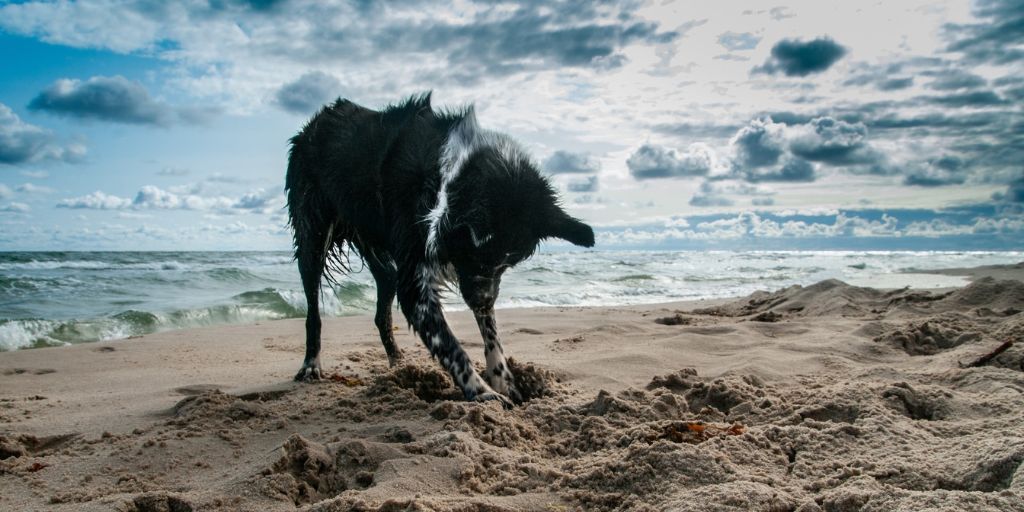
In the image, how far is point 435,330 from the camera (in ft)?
13.2

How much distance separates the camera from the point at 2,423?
3.82m

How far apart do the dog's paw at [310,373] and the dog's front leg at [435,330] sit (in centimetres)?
125

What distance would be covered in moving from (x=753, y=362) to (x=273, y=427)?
11.3 feet

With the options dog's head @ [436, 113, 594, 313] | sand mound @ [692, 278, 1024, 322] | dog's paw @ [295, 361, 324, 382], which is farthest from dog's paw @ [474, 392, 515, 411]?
sand mound @ [692, 278, 1024, 322]

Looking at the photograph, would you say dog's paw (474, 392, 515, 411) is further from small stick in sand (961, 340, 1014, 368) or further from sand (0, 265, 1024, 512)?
small stick in sand (961, 340, 1014, 368)

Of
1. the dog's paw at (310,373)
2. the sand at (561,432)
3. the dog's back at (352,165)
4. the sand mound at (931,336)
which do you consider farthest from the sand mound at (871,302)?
the dog's paw at (310,373)

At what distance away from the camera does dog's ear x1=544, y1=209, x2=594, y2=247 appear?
396 centimetres

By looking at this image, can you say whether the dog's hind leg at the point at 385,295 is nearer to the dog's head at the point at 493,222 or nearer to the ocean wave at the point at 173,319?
the ocean wave at the point at 173,319

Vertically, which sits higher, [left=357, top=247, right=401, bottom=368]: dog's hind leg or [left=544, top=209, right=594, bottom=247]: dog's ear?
[left=544, top=209, right=594, bottom=247]: dog's ear

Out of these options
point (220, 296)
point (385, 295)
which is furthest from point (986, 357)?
point (220, 296)

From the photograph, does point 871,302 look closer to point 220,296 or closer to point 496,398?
point 496,398

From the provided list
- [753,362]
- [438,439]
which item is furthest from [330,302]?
[438,439]

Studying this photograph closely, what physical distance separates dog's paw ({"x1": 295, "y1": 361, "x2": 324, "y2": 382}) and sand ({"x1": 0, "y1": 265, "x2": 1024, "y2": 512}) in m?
0.12

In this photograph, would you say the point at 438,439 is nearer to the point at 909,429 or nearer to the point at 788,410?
the point at 788,410
